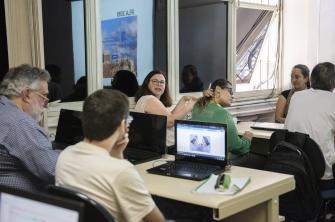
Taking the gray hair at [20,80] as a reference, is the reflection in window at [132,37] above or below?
above

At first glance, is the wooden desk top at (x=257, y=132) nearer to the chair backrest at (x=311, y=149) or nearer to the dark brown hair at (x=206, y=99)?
the dark brown hair at (x=206, y=99)

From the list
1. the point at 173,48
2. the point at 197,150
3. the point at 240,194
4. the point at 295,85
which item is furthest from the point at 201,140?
the point at 295,85

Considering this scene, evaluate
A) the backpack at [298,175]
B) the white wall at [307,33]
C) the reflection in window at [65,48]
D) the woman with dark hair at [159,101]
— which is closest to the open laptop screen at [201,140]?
the backpack at [298,175]

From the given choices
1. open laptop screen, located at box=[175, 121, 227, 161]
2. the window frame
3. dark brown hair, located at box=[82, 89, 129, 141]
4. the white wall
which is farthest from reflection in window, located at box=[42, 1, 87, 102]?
the white wall

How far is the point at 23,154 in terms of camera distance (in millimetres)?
2078

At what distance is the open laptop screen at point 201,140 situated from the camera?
2643 millimetres

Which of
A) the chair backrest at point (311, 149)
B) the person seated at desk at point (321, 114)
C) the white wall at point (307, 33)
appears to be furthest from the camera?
the white wall at point (307, 33)

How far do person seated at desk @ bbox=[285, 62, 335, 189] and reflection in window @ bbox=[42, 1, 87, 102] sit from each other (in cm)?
183

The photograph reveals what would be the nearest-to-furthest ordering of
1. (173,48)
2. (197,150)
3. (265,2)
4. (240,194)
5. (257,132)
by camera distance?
1. (240,194)
2. (197,150)
3. (257,132)
4. (173,48)
5. (265,2)

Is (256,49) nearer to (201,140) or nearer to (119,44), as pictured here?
(119,44)

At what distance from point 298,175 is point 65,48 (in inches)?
83.4

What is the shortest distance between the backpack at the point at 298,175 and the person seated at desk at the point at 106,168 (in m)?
1.46

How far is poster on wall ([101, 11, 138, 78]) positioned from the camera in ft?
13.6

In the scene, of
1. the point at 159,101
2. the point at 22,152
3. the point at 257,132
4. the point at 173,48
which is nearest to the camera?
the point at 22,152
